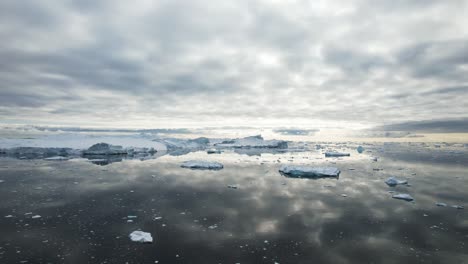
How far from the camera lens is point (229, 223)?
403 inches

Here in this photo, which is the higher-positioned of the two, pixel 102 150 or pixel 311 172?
pixel 102 150

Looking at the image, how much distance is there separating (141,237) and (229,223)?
318 cm

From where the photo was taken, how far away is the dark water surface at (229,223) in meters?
7.61

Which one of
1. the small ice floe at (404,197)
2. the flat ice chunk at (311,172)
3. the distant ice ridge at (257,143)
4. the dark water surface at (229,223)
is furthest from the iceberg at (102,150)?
the small ice floe at (404,197)

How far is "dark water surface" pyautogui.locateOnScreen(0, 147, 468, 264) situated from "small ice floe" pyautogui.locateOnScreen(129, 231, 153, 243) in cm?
20

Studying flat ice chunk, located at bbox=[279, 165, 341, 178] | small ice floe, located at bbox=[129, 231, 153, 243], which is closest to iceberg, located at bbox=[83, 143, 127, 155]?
flat ice chunk, located at bbox=[279, 165, 341, 178]

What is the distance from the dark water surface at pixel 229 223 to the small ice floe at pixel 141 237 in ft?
0.67

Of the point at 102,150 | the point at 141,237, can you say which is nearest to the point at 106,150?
the point at 102,150

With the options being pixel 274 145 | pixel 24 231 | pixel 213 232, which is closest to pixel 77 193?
pixel 24 231

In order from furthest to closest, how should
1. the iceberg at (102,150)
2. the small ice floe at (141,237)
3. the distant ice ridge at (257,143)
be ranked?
the distant ice ridge at (257,143) → the iceberg at (102,150) → the small ice floe at (141,237)

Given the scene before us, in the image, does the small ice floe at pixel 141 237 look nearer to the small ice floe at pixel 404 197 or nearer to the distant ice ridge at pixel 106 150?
the small ice floe at pixel 404 197

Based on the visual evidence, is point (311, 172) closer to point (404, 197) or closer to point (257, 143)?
point (404, 197)

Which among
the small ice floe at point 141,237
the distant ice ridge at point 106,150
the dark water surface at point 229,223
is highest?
the distant ice ridge at point 106,150

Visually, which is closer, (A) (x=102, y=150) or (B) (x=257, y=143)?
(A) (x=102, y=150)
